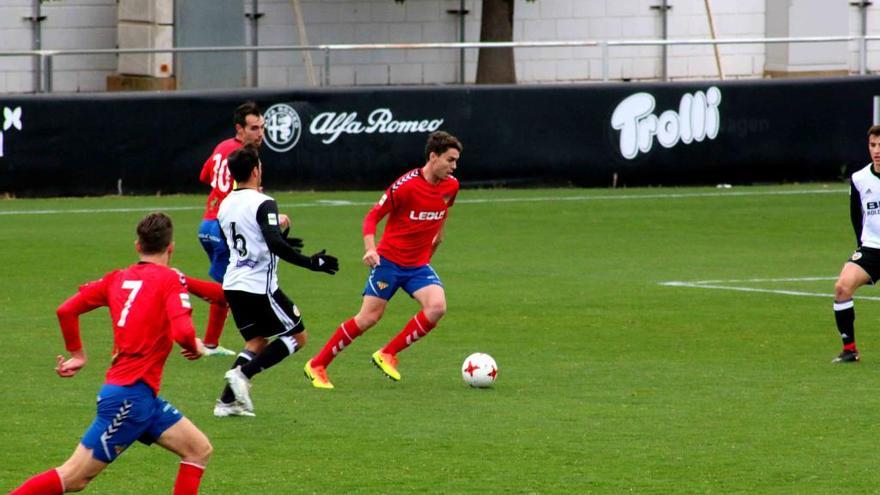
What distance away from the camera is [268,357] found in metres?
10.8

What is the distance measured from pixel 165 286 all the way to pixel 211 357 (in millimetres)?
6007

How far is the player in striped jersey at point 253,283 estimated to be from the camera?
35.2ft

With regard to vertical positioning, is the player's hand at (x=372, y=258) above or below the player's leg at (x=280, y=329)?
above

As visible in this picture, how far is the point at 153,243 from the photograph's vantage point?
762cm

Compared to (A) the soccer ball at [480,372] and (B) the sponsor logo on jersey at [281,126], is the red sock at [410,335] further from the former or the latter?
(B) the sponsor logo on jersey at [281,126]

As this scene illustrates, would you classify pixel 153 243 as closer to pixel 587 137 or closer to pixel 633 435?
pixel 633 435

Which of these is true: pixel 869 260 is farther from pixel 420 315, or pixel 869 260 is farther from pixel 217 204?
pixel 217 204

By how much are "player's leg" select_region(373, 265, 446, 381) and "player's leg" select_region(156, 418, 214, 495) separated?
454 centimetres

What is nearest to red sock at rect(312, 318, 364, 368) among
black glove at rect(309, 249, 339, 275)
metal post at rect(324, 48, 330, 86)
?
black glove at rect(309, 249, 339, 275)

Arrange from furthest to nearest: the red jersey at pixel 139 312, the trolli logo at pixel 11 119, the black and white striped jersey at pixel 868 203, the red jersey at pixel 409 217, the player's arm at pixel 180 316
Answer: the trolli logo at pixel 11 119, the black and white striped jersey at pixel 868 203, the red jersey at pixel 409 217, the red jersey at pixel 139 312, the player's arm at pixel 180 316

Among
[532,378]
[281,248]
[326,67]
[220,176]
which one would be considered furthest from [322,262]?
[326,67]

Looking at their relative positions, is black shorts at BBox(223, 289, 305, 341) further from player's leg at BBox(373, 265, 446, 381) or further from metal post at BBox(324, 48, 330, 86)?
metal post at BBox(324, 48, 330, 86)

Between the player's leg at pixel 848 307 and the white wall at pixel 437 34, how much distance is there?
1749cm

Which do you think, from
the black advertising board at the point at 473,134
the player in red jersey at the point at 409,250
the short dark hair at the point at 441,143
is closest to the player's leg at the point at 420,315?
the player in red jersey at the point at 409,250
